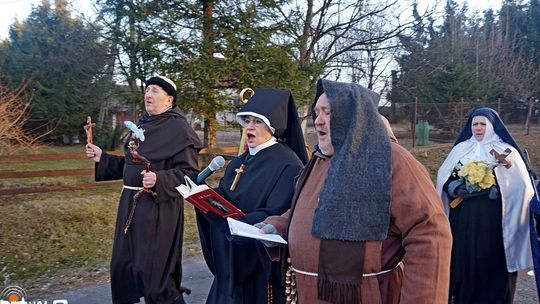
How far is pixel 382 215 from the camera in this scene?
1.99m

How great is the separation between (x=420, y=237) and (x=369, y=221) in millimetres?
201

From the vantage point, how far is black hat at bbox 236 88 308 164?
11.1ft

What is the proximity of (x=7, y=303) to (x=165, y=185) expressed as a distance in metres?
1.61

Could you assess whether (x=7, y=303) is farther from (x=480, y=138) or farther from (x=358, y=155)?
(x=480, y=138)

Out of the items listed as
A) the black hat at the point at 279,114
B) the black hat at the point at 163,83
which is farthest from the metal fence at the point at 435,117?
the black hat at the point at 279,114

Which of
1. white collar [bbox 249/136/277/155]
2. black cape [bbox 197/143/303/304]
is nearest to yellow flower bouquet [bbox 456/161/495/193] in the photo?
black cape [bbox 197/143/303/304]

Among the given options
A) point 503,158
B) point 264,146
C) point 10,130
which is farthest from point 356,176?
point 10,130

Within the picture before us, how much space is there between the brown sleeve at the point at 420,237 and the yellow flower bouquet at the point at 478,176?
2.88m

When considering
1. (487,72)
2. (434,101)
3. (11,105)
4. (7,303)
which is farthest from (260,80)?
(487,72)

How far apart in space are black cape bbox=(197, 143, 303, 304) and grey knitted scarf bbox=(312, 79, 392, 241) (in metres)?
1.05

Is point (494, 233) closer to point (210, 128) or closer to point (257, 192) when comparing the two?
point (257, 192)

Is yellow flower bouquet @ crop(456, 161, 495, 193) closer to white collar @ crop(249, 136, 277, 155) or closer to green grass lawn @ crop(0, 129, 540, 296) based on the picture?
white collar @ crop(249, 136, 277, 155)

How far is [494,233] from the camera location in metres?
4.71

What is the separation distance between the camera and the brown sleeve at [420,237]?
1943 millimetres
